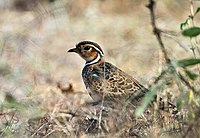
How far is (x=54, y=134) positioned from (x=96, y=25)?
548cm

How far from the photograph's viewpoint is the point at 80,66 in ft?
30.7

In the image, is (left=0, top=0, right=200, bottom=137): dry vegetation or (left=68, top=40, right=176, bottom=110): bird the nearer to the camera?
(left=0, top=0, right=200, bottom=137): dry vegetation

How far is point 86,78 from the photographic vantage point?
703cm

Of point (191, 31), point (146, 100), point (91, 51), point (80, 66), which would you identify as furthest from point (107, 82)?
point (80, 66)

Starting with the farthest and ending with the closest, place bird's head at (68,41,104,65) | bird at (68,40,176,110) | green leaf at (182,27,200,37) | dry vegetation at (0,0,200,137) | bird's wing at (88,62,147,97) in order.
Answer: bird's head at (68,41,104,65) < bird's wing at (88,62,147,97) < bird at (68,40,176,110) < dry vegetation at (0,0,200,137) < green leaf at (182,27,200,37)

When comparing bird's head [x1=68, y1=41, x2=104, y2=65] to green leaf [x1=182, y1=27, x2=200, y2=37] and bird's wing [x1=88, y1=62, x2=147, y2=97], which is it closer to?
bird's wing [x1=88, y1=62, x2=147, y2=97]

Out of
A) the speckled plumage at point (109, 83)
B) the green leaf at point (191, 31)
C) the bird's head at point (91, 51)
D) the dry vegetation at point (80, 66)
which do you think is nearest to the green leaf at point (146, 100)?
the dry vegetation at point (80, 66)

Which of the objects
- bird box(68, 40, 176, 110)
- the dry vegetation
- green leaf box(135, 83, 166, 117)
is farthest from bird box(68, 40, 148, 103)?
green leaf box(135, 83, 166, 117)

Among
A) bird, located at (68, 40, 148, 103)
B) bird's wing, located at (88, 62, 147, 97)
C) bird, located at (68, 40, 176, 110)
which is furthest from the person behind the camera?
bird's wing, located at (88, 62, 147, 97)

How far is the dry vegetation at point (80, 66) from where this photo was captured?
5000 mm

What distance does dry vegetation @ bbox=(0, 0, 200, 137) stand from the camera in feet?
16.4

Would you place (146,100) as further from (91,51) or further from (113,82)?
(91,51)

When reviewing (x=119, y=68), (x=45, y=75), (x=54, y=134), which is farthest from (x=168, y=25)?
(x=54, y=134)

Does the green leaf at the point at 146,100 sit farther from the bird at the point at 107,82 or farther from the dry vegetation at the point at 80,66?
the bird at the point at 107,82
